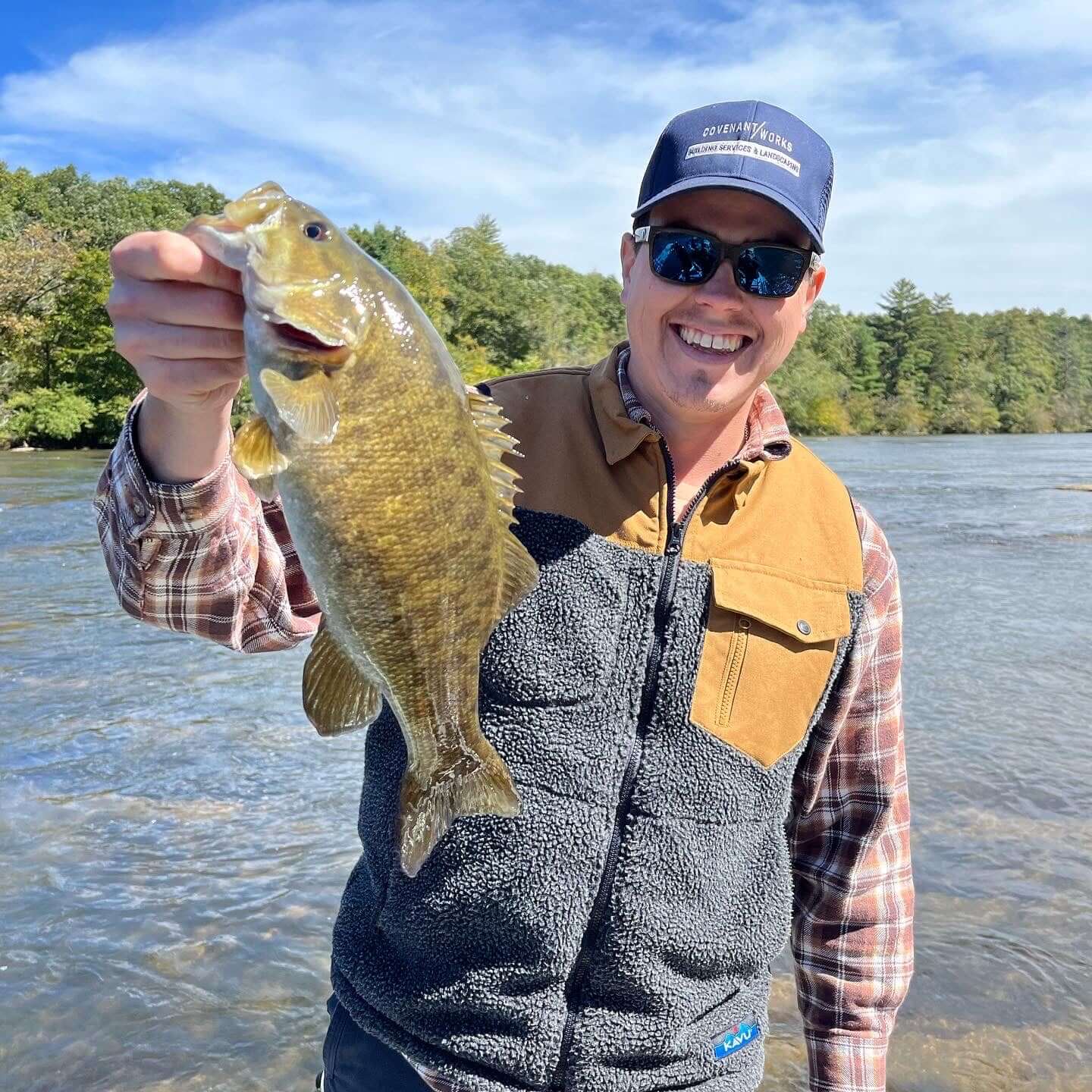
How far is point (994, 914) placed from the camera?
216 inches

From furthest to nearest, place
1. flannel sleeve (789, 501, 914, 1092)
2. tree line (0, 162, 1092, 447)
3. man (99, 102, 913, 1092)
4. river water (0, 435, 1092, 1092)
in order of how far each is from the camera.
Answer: tree line (0, 162, 1092, 447)
river water (0, 435, 1092, 1092)
flannel sleeve (789, 501, 914, 1092)
man (99, 102, 913, 1092)

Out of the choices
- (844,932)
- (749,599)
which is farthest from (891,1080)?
(749,599)

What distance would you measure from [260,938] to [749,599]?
370cm

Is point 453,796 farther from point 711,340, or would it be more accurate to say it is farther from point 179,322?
point 711,340

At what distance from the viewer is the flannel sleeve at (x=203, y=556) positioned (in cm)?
204

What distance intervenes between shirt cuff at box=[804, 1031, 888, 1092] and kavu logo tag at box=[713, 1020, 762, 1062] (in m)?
0.35

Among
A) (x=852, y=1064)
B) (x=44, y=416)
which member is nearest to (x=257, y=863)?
(x=852, y=1064)

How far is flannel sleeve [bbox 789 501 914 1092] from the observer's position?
2.63m

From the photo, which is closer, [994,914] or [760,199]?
[760,199]

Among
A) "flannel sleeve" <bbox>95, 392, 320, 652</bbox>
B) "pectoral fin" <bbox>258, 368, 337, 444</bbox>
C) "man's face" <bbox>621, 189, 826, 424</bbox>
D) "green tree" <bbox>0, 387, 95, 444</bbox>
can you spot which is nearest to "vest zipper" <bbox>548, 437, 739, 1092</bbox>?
"man's face" <bbox>621, 189, 826, 424</bbox>

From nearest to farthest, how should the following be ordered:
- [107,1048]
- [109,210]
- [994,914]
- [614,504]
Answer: [614,504]
[107,1048]
[994,914]
[109,210]

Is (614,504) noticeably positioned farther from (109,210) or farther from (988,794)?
(109,210)

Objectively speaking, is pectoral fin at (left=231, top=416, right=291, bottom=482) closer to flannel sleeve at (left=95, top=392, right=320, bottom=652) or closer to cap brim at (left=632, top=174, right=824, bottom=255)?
flannel sleeve at (left=95, top=392, right=320, bottom=652)

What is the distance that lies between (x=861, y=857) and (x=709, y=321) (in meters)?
1.43
